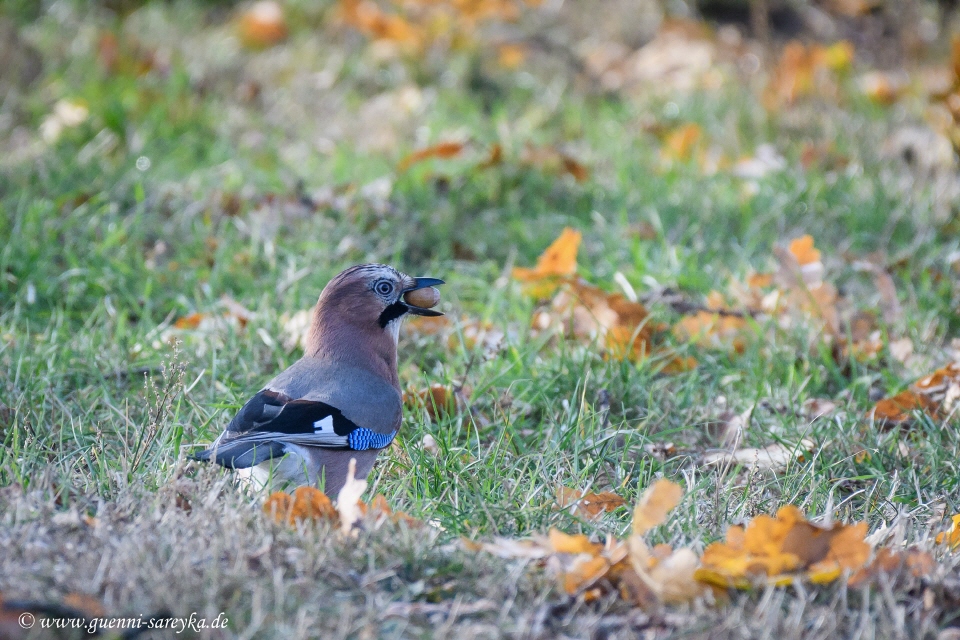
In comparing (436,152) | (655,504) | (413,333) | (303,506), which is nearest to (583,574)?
(655,504)

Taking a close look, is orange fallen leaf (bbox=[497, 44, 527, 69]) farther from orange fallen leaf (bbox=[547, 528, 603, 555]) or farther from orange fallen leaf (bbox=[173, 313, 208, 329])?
orange fallen leaf (bbox=[547, 528, 603, 555])

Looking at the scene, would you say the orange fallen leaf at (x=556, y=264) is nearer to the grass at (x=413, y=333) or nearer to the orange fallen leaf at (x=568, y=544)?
the grass at (x=413, y=333)

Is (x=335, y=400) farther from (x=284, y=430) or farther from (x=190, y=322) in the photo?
(x=190, y=322)

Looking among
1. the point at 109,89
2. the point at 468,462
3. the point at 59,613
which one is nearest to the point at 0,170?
the point at 109,89

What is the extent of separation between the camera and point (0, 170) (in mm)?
5434

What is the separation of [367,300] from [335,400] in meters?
0.45

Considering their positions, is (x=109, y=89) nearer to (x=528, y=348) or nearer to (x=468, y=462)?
(x=528, y=348)

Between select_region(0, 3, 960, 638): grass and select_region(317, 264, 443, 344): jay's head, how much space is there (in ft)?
1.18

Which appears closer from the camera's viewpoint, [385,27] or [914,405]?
[914,405]

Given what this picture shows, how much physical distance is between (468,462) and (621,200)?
2.79 metres

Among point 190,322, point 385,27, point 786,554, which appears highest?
point 385,27

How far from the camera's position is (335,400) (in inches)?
120

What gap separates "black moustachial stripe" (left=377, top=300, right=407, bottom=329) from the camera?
3.41m

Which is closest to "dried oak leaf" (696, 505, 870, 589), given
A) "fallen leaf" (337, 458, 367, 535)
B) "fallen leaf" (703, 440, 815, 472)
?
"fallen leaf" (337, 458, 367, 535)
